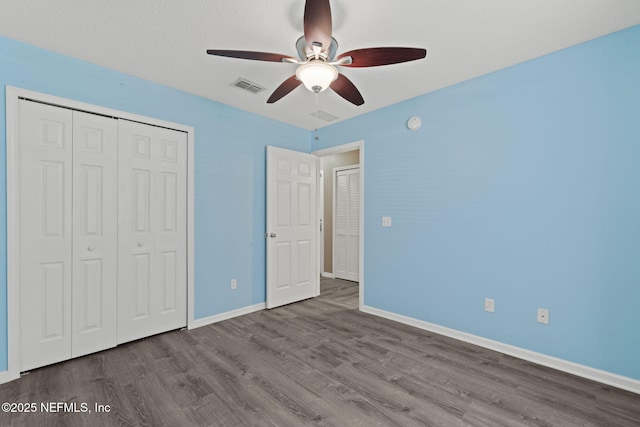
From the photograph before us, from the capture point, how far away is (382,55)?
5.73 feet

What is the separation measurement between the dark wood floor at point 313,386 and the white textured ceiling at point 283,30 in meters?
2.53

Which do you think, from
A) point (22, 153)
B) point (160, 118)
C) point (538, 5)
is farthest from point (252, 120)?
point (538, 5)

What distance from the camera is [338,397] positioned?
6.34 feet

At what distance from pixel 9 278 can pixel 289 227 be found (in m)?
2.62

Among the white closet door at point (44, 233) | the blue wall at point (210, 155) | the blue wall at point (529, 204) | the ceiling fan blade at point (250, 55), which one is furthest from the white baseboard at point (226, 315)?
the ceiling fan blade at point (250, 55)

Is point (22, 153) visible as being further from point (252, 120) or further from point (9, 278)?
point (252, 120)

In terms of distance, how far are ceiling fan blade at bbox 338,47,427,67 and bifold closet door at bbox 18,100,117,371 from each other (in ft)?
7.38

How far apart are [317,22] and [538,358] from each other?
118 inches

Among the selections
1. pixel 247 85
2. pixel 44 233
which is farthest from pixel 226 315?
pixel 247 85

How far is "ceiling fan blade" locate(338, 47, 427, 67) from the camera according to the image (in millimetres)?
1666

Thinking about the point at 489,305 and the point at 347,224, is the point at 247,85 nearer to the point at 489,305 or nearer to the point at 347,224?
the point at 489,305

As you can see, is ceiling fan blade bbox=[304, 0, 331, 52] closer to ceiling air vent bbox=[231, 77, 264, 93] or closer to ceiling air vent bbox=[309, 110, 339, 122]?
ceiling air vent bbox=[231, 77, 264, 93]

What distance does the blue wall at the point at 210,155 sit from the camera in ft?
7.22

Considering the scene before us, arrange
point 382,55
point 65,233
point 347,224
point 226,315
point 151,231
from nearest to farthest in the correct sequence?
point 382,55
point 65,233
point 151,231
point 226,315
point 347,224
